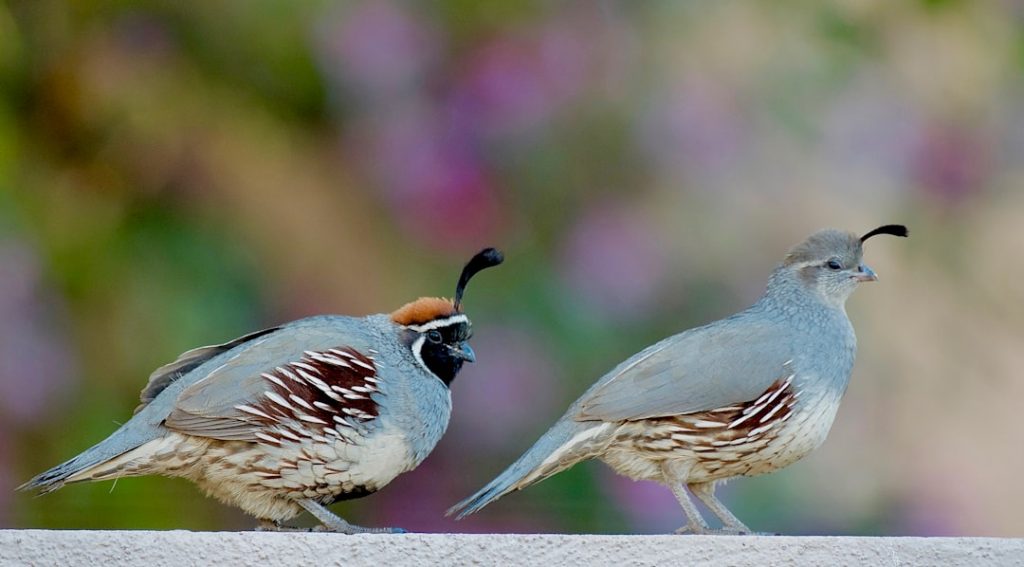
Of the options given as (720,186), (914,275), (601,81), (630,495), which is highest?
(601,81)

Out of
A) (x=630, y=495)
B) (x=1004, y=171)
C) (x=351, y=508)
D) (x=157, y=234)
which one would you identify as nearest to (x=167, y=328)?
(x=157, y=234)

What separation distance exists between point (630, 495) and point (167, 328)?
1.25 meters

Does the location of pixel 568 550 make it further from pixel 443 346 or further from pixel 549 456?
pixel 443 346

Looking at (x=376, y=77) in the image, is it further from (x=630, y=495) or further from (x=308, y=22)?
(x=630, y=495)

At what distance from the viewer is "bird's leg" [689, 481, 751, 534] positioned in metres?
3.04

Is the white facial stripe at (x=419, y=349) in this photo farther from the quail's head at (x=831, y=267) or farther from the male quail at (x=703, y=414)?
the quail's head at (x=831, y=267)

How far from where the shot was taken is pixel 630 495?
4418 millimetres

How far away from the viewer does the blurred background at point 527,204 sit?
4559 mm

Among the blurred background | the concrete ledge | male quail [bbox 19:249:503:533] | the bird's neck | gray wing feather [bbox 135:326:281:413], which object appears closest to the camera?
the concrete ledge

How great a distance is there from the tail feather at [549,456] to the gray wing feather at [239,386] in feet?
1.22

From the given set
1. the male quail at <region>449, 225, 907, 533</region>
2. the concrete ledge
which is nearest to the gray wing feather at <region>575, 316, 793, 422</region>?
the male quail at <region>449, 225, 907, 533</region>

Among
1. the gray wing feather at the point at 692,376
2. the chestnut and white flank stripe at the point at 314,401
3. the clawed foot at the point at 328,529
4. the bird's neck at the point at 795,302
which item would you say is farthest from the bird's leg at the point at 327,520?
the bird's neck at the point at 795,302

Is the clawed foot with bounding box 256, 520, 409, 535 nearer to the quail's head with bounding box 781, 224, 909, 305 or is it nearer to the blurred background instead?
the quail's head with bounding box 781, 224, 909, 305

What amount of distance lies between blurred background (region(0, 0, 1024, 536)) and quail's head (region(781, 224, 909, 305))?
46.2 inches
